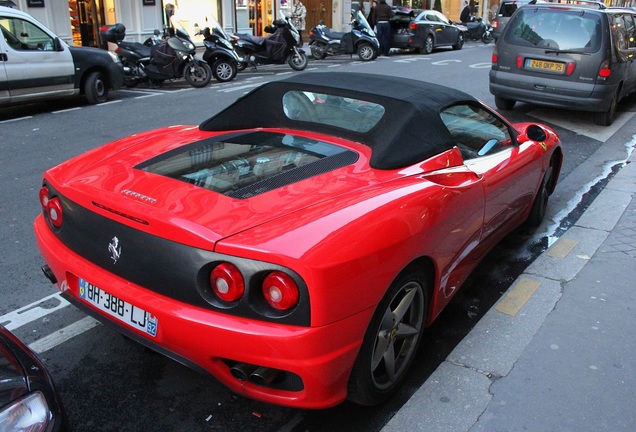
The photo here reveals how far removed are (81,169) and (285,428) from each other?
63.4 inches

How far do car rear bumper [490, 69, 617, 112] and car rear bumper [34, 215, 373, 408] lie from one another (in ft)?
25.1

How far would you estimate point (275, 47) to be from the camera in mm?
15461

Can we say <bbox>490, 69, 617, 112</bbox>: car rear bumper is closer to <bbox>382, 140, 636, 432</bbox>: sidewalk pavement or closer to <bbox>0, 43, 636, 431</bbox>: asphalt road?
<bbox>0, 43, 636, 431</bbox>: asphalt road

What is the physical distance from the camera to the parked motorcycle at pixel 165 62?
1255 centimetres

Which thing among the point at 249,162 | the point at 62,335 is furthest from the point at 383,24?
the point at 62,335

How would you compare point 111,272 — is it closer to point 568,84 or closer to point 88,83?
point 568,84

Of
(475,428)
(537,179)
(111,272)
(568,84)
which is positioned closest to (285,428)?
(475,428)

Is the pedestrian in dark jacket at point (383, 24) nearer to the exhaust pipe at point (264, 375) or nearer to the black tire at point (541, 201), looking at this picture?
the black tire at point (541, 201)

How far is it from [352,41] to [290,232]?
17178 millimetres

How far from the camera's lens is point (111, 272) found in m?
2.62

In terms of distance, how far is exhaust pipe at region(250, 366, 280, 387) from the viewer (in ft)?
7.75

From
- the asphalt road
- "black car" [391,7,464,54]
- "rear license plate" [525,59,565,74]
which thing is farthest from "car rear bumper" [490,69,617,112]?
"black car" [391,7,464,54]

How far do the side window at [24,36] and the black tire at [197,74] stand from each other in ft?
10.4

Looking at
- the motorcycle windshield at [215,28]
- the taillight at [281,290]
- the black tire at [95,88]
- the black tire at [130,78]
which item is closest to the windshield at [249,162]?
the taillight at [281,290]
